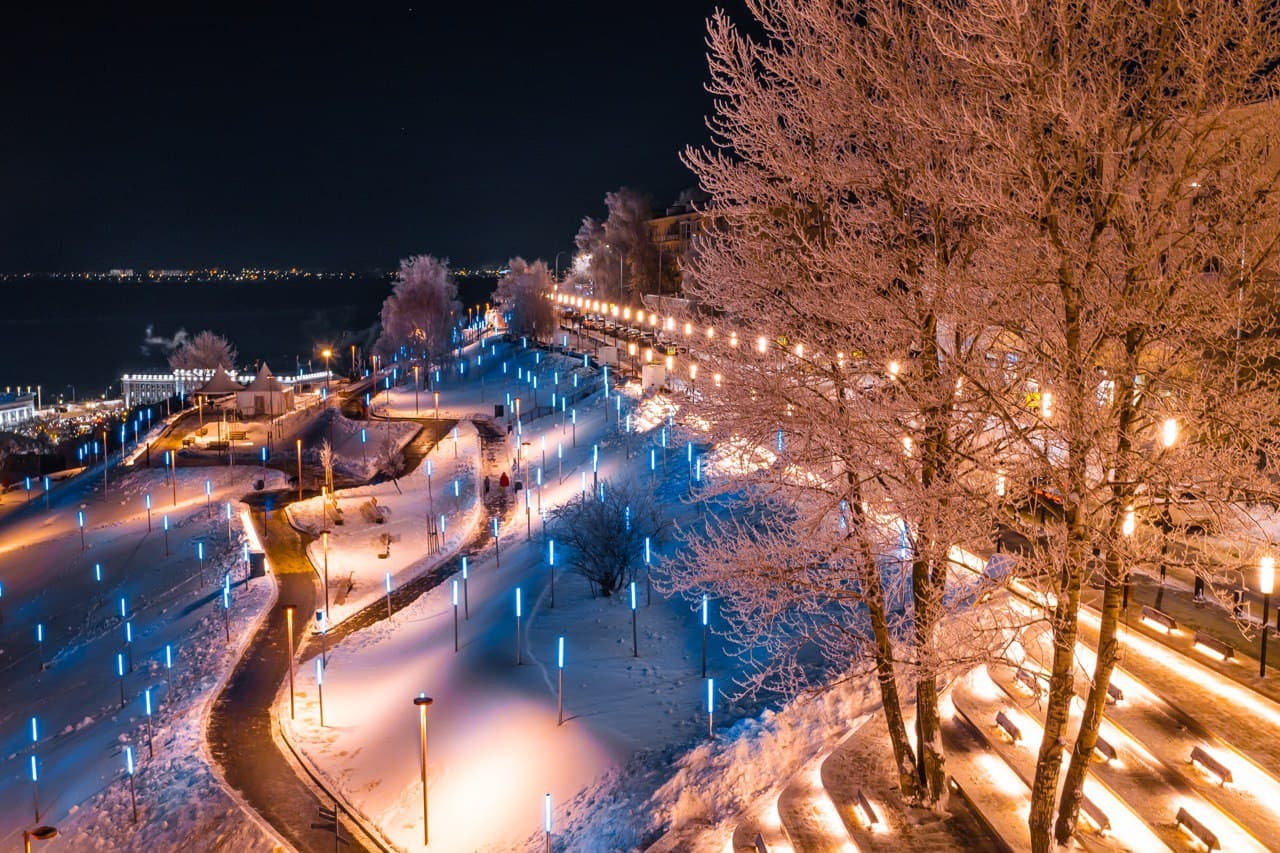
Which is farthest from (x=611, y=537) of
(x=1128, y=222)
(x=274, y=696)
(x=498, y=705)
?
(x=1128, y=222)

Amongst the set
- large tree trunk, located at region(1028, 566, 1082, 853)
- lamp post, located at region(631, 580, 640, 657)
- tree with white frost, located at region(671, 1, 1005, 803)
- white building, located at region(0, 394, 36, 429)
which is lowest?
white building, located at region(0, 394, 36, 429)

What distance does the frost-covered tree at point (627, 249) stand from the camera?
8062 centimetres

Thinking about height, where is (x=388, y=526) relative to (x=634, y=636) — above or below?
below

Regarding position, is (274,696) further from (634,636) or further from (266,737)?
(634,636)

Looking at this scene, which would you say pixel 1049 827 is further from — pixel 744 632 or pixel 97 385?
pixel 97 385

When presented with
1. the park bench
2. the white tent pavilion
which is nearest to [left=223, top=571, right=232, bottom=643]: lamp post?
the park bench

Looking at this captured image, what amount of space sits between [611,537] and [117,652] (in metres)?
14.7

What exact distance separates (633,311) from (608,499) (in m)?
47.1

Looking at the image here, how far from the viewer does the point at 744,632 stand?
18469 mm

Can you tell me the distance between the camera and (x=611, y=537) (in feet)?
75.3

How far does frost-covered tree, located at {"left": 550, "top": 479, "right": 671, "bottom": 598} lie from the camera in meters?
22.9

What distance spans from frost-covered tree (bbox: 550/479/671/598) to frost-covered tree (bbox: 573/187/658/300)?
5569cm

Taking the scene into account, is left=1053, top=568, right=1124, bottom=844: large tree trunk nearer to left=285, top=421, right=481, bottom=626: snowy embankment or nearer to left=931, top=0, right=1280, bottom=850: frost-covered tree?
left=931, top=0, right=1280, bottom=850: frost-covered tree

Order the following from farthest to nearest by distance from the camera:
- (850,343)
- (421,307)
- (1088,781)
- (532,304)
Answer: (421,307)
(532,304)
(1088,781)
(850,343)
